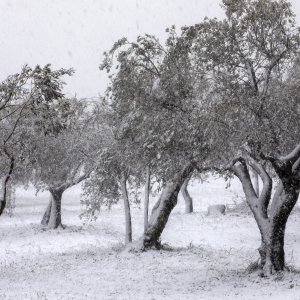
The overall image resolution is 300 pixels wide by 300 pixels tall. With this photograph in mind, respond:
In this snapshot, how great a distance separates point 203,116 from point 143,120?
2814mm

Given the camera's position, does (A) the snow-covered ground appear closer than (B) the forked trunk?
Yes

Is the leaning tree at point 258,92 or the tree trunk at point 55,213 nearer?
the leaning tree at point 258,92

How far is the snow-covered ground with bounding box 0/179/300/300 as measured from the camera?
15750mm

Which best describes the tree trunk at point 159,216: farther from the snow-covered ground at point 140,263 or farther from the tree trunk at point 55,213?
the tree trunk at point 55,213

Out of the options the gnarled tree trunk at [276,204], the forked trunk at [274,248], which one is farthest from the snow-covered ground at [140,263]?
the gnarled tree trunk at [276,204]

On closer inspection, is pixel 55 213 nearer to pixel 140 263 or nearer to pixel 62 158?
pixel 62 158

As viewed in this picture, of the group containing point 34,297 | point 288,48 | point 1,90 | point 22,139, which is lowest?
point 34,297

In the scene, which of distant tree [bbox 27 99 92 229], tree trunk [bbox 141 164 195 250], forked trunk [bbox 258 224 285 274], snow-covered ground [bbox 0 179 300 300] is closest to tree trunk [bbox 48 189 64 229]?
distant tree [bbox 27 99 92 229]

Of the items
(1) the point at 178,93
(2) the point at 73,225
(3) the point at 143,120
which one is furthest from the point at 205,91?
(2) the point at 73,225

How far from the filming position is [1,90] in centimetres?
1568

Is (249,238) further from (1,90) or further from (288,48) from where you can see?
(1,90)

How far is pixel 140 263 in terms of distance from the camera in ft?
70.3

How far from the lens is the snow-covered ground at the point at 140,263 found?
51.7 feet

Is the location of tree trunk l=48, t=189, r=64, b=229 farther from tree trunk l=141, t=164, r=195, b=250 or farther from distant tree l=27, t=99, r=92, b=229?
tree trunk l=141, t=164, r=195, b=250
